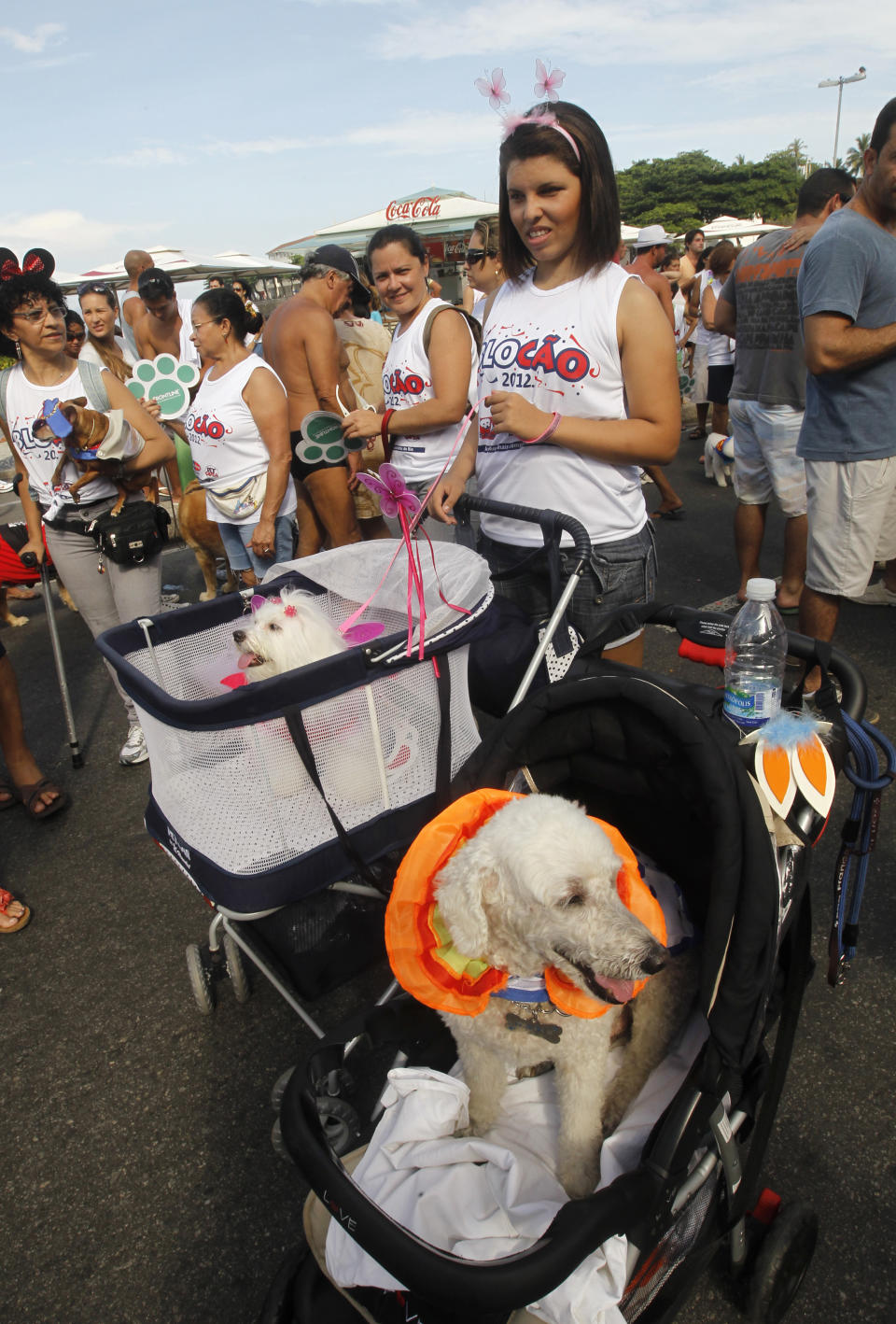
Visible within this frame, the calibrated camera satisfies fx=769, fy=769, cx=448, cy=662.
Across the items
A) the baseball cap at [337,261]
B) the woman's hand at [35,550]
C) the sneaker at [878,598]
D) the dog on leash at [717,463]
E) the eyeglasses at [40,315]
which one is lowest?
the sneaker at [878,598]

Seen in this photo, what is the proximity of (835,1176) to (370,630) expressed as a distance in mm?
A: 1837

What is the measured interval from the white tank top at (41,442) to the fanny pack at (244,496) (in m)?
0.48

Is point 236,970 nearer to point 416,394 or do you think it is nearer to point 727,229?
point 416,394

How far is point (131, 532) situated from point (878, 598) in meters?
4.17

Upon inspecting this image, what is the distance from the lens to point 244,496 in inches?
144

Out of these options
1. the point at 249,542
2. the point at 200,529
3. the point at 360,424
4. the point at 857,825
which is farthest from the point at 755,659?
the point at 200,529

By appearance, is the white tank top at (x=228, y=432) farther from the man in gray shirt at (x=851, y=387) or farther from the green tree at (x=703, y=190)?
the green tree at (x=703, y=190)

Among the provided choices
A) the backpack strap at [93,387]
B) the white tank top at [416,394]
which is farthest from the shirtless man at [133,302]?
the white tank top at [416,394]

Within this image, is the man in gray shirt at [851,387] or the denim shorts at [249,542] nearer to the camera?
the man in gray shirt at [851,387]

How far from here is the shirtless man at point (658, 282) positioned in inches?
253

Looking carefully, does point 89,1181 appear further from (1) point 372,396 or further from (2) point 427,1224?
(1) point 372,396

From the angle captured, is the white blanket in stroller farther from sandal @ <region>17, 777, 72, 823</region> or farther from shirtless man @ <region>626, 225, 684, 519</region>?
shirtless man @ <region>626, 225, 684, 519</region>

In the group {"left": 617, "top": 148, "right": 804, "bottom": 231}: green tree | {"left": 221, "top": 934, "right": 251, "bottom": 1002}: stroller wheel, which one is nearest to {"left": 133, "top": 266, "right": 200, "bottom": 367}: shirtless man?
{"left": 221, "top": 934, "right": 251, "bottom": 1002}: stroller wheel

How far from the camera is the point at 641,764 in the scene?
65.4 inches
